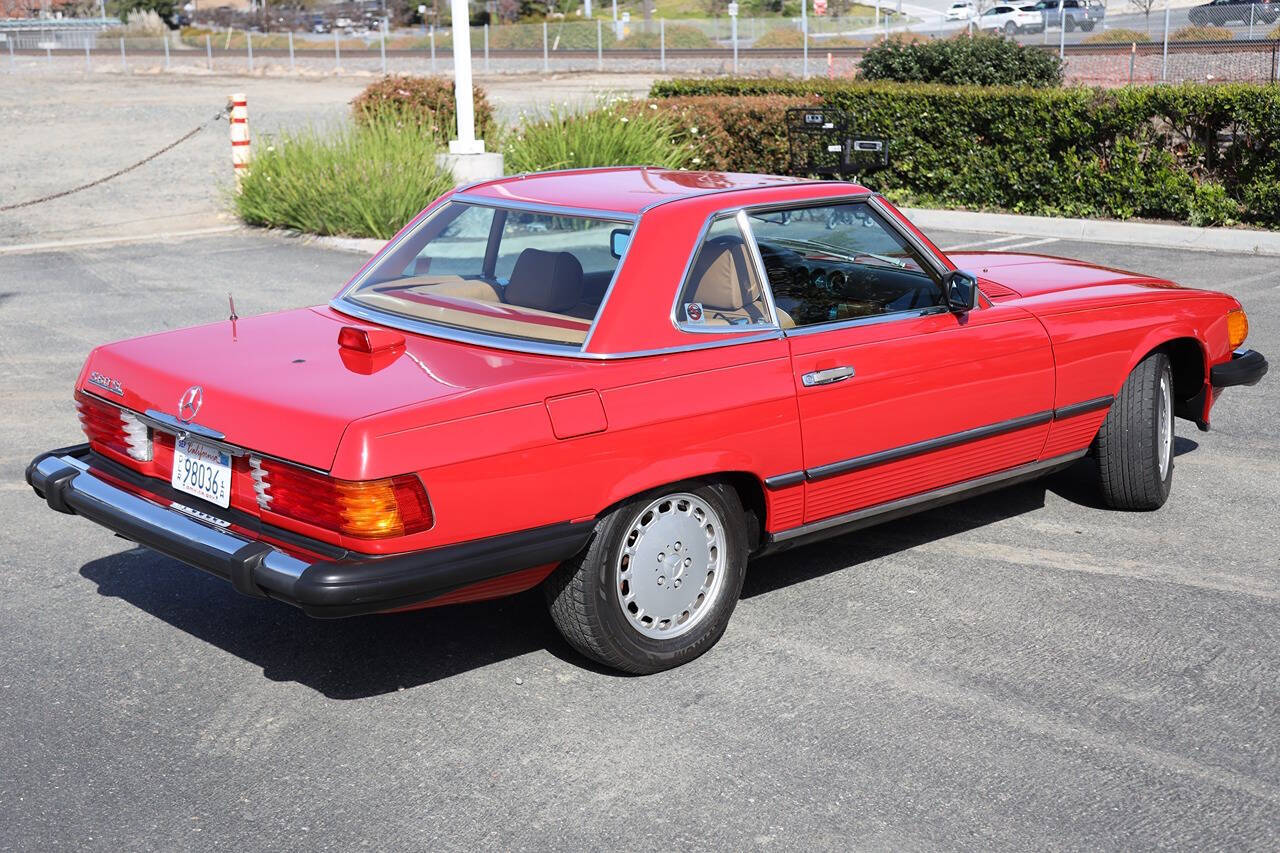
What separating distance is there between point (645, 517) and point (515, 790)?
994mm

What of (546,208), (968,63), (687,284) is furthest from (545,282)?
(968,63)

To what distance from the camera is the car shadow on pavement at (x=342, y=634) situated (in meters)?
4.60

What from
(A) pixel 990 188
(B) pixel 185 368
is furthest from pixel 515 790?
(A) pixel 990 188

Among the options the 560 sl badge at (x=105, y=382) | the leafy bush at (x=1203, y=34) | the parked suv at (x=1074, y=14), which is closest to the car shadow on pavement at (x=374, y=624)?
the 560 sl badge at (x=105, y=382)

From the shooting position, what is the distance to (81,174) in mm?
22484

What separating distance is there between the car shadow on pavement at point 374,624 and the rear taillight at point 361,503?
77cm

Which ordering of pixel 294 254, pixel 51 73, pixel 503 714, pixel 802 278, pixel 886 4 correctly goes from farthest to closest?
pixel 886 4
pixel 51 73
pixel 294 254
pixel 802 278
pixel 503 714

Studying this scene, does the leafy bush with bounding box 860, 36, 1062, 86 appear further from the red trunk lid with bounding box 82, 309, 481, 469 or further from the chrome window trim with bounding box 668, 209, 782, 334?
the red trunk lid with bounding box 82, 309, 481, 469

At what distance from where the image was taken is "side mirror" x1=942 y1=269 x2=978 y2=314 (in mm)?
5109

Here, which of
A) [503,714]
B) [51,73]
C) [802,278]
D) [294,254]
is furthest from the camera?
[51,73]

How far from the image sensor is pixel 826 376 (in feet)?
15.6

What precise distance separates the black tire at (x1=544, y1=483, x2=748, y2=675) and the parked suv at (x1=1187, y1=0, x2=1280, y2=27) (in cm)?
3519

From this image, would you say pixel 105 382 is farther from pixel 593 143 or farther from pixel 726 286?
pixel 593 143

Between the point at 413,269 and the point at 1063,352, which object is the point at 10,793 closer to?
the point at 413,269
